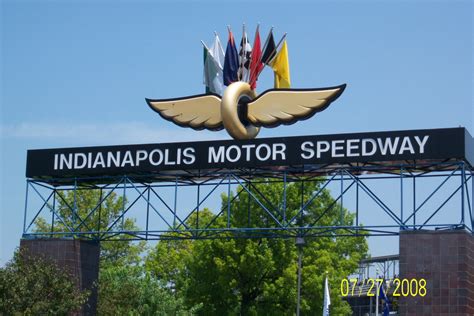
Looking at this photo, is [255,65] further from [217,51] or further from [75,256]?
[75,256]

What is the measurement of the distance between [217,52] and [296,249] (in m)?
18.8

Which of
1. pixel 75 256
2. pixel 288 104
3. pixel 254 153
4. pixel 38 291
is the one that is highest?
pixel 288 104

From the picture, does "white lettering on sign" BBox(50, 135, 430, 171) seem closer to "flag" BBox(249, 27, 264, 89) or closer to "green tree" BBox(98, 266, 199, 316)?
"flag" BBox(249, 27, 264, 89)

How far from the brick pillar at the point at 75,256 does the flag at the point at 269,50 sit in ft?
31.4

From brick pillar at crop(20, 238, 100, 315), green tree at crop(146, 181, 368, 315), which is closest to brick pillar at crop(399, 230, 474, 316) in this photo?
brick pillar at crop(20, 238, 100, 315)

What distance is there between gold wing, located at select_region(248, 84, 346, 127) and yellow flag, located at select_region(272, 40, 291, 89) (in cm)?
149

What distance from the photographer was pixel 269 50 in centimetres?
4069

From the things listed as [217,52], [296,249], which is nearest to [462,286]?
[217,52]

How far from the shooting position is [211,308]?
2291 inches

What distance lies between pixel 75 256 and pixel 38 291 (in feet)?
6.79

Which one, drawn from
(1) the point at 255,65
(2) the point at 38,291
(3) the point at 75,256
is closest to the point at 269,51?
(1) the point at 255,65

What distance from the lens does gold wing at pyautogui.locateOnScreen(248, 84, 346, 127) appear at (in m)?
37.8

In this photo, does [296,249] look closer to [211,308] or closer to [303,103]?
[211,308]

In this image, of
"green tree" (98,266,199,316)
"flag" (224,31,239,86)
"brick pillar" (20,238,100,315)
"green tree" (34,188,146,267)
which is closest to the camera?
"brick pillar" (20,238,100,315)
